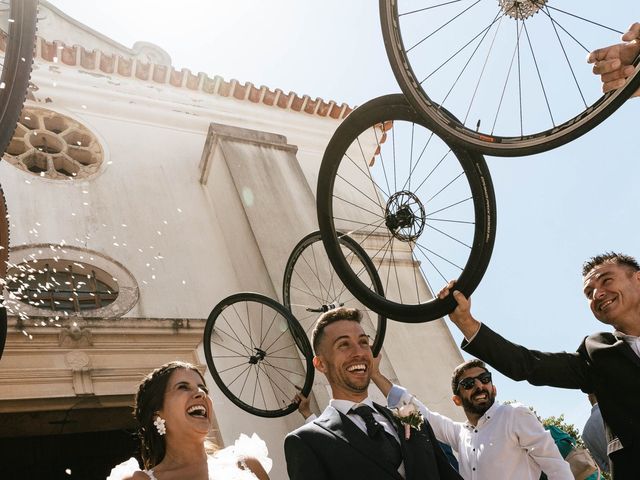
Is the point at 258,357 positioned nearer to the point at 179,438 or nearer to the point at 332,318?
the point at 179,438

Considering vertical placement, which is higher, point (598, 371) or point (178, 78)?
point (178, 78)

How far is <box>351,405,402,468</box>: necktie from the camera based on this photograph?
2.41 metres

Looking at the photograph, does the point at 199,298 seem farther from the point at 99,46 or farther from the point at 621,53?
the point at 99,46

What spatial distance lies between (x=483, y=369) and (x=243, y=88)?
829 cm

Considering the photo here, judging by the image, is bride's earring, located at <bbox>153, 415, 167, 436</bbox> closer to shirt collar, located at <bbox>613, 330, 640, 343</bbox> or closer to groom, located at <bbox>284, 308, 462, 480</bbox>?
groom, located at <bbox>284, 308, 462, 480</bbox>

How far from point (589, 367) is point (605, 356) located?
0.13 m

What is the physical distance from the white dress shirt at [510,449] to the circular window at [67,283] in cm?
456

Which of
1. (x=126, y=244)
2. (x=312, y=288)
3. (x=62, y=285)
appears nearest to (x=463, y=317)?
(x=312, y=288)

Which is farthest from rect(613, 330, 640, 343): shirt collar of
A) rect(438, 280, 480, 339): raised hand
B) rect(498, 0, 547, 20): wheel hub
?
rect(498, 0, 547, 20): wheel hub

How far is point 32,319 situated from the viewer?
6.29 m

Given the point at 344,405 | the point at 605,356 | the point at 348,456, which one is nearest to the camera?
the point at 348,456

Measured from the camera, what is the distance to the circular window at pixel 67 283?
679 centimetres

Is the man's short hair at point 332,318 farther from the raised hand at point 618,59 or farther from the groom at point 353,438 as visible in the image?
the raised hand at point 618,59

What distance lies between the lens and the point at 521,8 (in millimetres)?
3256
